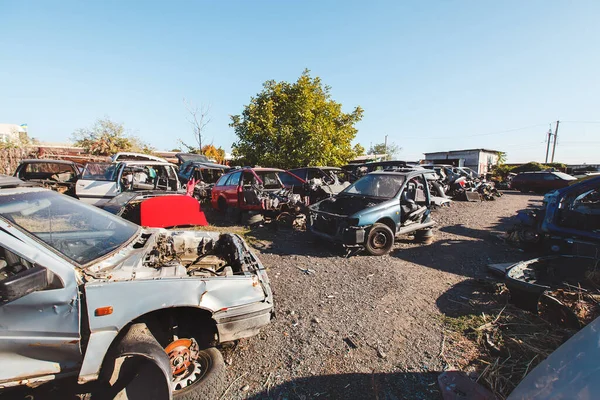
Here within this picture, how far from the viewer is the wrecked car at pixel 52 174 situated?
801cm

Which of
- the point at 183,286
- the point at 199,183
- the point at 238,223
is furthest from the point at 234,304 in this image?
the point at 199,183

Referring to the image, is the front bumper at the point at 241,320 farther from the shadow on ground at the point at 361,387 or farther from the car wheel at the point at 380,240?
the car wheel at the point at 380,240

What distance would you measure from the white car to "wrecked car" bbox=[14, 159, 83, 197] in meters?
1.36

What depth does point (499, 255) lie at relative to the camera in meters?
5.74

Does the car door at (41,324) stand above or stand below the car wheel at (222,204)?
above

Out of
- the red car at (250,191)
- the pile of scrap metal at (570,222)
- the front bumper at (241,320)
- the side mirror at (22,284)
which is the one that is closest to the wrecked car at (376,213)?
the red car at (250,191)

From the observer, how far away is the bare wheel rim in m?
2.11

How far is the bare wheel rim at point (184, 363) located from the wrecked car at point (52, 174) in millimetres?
8191

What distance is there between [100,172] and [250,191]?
406 cm

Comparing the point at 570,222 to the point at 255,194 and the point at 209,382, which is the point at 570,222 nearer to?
the point at 209,382

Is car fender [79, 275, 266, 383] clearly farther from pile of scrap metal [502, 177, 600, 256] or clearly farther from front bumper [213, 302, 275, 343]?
pile of scrap metal [502, 177, 600, 256]

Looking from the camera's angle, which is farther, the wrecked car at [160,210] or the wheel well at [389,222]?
the wheel well at [389,222]

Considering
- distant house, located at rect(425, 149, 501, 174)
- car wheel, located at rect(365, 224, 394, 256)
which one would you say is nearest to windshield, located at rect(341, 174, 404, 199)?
car wheel, located at rect(365, 224, 394, 256)

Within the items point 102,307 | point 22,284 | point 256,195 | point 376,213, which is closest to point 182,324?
point 102,307
